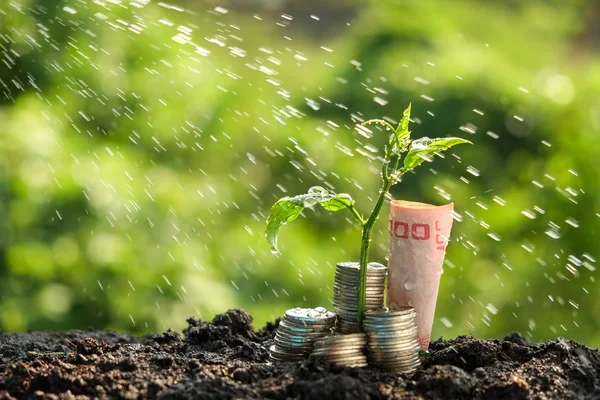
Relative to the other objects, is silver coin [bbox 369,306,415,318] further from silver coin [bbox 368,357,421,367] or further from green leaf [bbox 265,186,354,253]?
green leaf [bbox 265,186,354,253]

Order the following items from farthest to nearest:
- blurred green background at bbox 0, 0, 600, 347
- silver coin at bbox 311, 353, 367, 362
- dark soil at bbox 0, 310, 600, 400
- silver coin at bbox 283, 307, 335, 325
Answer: blurred green background at bbox 0, 0, 600, 347 < silver coin at bbox 283, 307, 335, 325 < silver coin at bbox 311, 353, 367, 362 < dark soil at bbox 0, 310, 600, 400

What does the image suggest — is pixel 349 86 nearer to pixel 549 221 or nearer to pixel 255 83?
pixel 255 83

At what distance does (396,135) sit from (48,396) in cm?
97

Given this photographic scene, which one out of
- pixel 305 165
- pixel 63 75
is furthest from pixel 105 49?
pixel 305 165

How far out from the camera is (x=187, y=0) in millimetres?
8367

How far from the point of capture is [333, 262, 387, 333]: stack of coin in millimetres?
2125

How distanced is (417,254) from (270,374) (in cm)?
49

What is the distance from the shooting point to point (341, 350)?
199 cm

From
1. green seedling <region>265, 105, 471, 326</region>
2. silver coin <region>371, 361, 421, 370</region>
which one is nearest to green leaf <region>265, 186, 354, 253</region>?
green seedling <region>265, 105, 471, 326</region>

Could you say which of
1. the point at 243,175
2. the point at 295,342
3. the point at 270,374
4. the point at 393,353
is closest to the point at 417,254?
the point at 393,353

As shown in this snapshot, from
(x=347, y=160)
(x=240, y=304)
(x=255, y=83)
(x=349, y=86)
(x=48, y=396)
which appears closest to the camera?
(x=48, y=396)

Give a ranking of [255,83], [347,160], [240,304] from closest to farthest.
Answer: [240,304], [347,160], [255,83]

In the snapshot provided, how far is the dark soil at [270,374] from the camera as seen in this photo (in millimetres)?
1817

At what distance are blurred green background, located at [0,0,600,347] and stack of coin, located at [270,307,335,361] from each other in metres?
2.45
